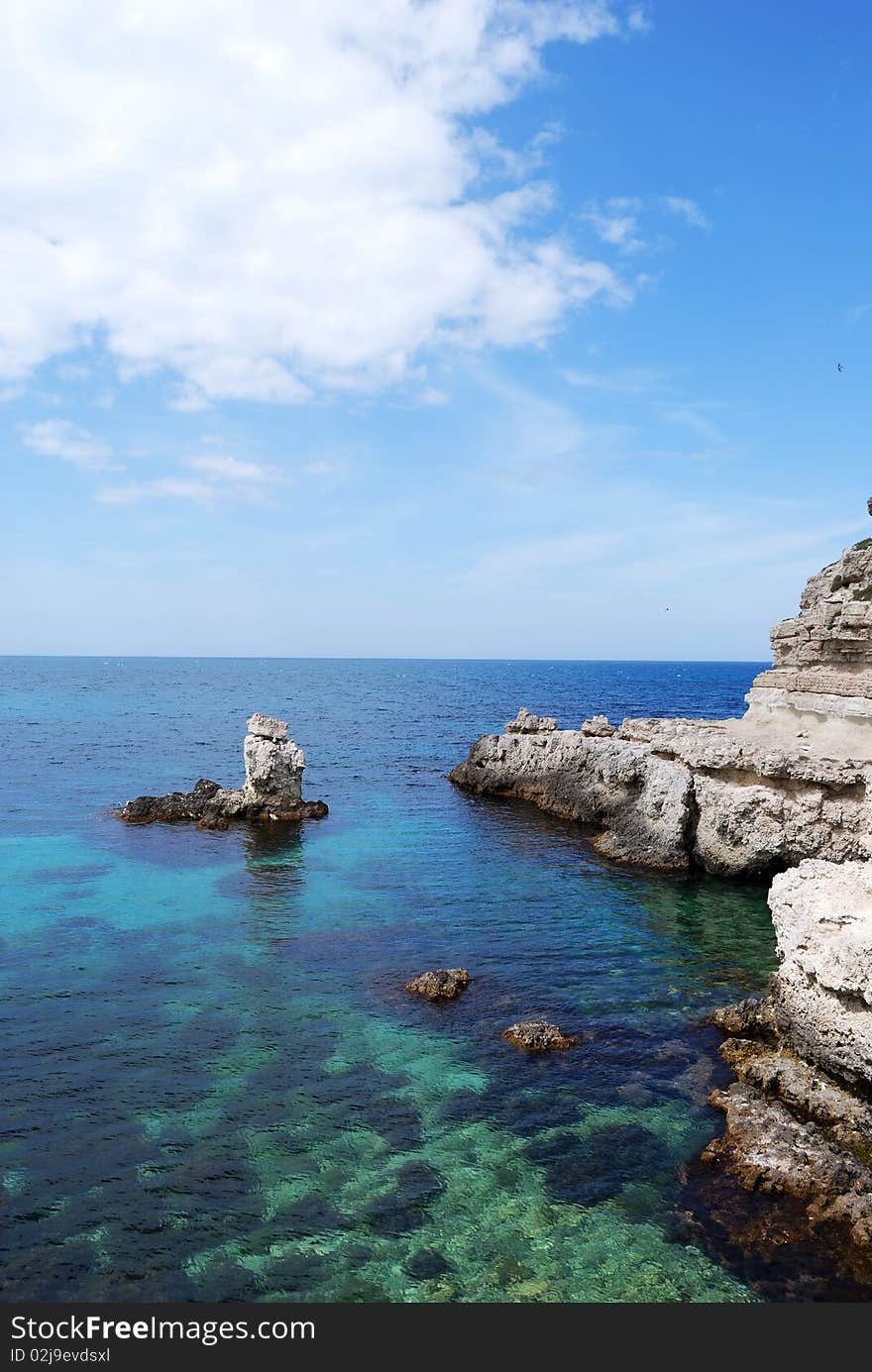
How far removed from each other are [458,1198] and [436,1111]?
2225 mm

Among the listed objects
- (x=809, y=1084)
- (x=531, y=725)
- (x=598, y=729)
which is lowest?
(x=809, y=1084)

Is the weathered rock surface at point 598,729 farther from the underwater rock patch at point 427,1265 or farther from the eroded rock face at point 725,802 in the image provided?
the underwater rock patch at point 427,1265

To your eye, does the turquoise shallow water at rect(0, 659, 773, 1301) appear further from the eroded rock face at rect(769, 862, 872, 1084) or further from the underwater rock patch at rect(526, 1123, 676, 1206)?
the eroded rock face at rect(769, 862, 872, 1084)

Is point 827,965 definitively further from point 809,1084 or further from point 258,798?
point 258,798

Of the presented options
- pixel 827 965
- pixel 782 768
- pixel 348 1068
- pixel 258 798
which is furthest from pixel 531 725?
pixel 348 1068

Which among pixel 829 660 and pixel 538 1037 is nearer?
pixel 538 1037

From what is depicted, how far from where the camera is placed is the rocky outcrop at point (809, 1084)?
1050 centimetres

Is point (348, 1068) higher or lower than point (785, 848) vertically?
lower

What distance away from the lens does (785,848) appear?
84.6 ft

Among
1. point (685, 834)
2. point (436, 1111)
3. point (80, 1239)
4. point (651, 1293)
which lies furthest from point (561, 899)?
point (80, 1239)

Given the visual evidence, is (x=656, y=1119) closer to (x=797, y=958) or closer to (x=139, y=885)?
(x=797, y=958)

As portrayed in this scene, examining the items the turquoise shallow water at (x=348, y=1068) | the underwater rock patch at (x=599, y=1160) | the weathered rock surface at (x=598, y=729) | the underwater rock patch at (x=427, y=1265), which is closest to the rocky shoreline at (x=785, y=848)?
the weathered rock surface at (x=598, y=729)

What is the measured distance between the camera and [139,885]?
25766 mm

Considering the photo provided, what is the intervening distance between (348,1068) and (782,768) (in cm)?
1836
